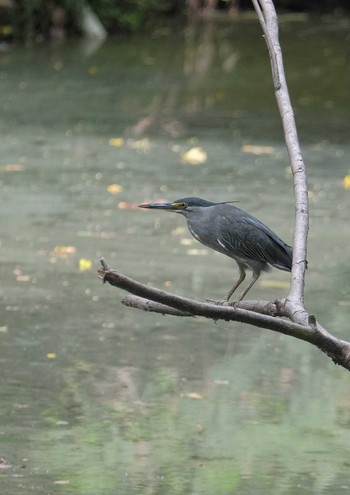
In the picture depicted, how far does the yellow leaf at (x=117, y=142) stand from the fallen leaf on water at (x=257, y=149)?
2.66ft

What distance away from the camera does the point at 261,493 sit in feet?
12.4

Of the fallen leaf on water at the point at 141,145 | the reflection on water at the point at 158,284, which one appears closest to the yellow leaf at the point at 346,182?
the reflection on water at the point at 158,284

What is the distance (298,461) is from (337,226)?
277 centimetres

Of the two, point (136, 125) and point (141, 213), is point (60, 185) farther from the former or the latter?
point (136, 125)

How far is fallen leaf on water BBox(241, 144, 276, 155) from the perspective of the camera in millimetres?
8406

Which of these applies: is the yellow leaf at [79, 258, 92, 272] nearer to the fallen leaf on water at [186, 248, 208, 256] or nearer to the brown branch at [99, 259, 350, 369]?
the fallen leaf on water at [186, 248, 208, 256]

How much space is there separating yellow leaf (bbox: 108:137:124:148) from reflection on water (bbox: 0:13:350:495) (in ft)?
0.17

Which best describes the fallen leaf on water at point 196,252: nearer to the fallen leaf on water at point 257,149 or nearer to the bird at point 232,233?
the fallen leaf on water at point 257,149

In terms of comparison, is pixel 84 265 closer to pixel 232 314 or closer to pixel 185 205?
pixel 185 205

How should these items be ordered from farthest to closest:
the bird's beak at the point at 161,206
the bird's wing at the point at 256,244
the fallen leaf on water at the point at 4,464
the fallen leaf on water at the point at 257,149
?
1. the fallen leaf on water at the point at 257,149
2. the fallen leaf on water at the point at 4,464
3. the bird's wing at the point at 256,244
4. the bird's beak at the point at 161,206

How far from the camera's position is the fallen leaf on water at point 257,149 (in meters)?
8.41

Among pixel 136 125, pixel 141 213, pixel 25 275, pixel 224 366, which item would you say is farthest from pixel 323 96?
pixel 224 366

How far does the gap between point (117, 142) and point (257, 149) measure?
3.06 ft

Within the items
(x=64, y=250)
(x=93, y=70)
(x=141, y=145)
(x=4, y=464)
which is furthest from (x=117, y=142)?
(x=4, y=464)
